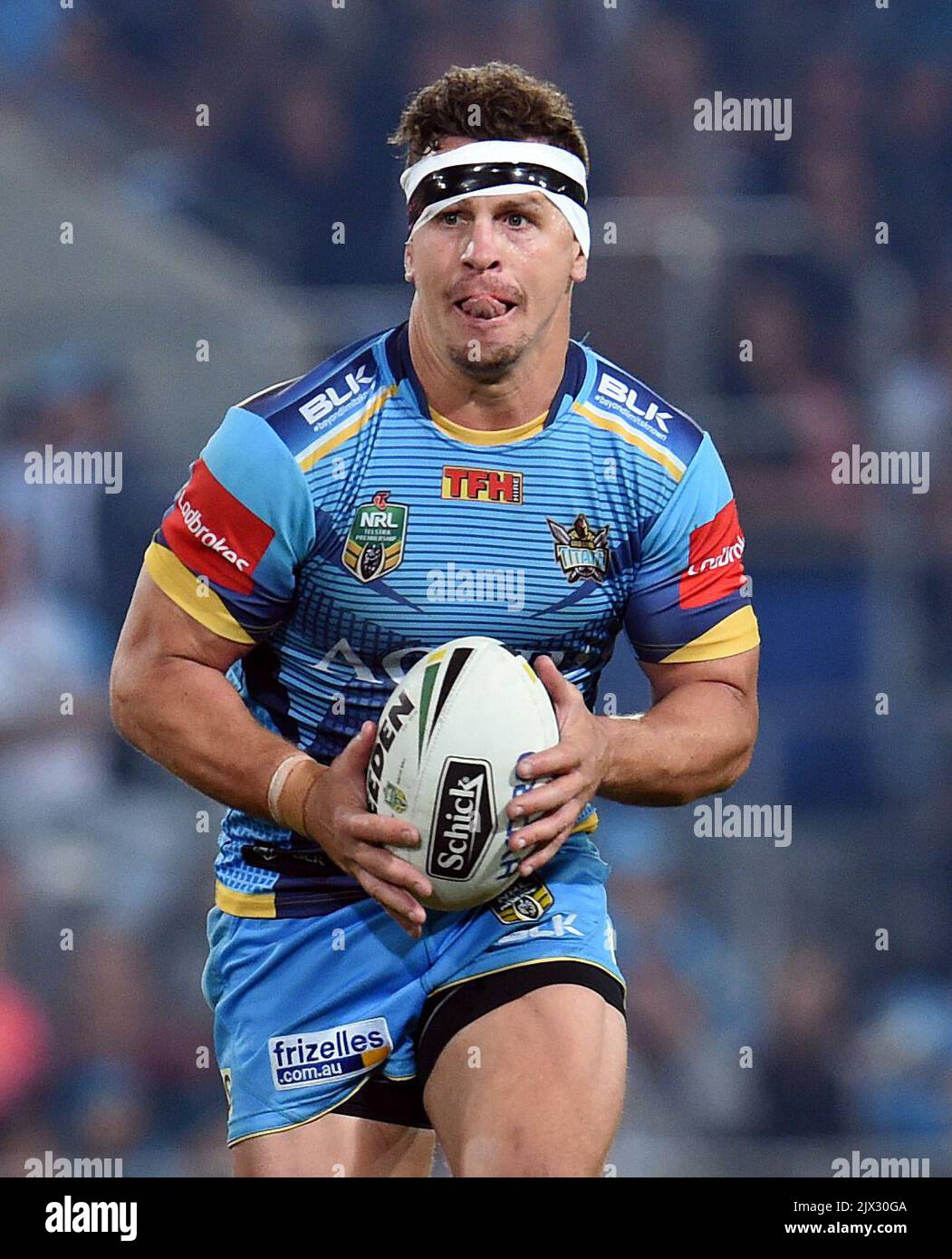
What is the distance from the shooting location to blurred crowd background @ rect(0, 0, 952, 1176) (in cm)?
622

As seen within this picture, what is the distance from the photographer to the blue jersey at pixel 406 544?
10.5 feet

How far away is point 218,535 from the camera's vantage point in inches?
126

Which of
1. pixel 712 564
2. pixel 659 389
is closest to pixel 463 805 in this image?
pixel 712 564

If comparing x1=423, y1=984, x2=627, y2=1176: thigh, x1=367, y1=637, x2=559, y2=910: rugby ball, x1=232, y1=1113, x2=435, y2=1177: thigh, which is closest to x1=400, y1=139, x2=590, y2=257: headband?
x1=367, y1=637, x2=559, y2=910: rugby ball

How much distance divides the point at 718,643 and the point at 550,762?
2.09 ft

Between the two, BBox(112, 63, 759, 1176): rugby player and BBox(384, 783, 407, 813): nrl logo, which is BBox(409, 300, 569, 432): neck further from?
BBox(384, 783, 407, 813): nrl logo

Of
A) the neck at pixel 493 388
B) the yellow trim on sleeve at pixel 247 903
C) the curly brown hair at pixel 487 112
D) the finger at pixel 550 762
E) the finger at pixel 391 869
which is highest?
the curly brown hair at pixel 487 112

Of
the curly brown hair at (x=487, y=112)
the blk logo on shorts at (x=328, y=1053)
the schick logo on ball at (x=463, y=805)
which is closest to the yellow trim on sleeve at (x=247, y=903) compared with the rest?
the blk logo on shorts at (x=328, y=1053)

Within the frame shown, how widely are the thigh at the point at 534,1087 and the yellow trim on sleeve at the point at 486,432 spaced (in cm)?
94

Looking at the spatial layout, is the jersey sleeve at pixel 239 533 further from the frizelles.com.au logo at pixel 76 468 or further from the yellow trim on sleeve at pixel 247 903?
the frizelles.com.au logo at pixel 76 468

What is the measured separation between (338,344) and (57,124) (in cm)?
217

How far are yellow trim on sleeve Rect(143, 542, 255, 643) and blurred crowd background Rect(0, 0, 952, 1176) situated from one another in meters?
3.04

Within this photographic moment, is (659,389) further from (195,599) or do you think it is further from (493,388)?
(195,599)

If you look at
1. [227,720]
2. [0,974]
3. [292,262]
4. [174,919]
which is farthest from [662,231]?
[227,720]
